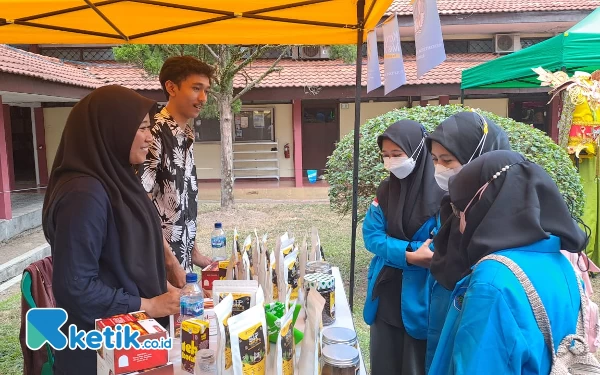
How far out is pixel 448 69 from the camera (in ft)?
40.1

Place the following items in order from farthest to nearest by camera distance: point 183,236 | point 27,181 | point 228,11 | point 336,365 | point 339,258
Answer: point 27,181 → point 339,258 → point 228,11 → point 183,236 → point 336,365

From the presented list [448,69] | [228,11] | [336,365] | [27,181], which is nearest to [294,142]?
[448,69]

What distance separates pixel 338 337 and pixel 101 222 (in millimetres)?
863

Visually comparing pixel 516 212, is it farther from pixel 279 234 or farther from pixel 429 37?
pixel 279 234

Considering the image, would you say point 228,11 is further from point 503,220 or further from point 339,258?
point 339,258

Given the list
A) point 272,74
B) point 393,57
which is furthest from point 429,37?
point 272,74

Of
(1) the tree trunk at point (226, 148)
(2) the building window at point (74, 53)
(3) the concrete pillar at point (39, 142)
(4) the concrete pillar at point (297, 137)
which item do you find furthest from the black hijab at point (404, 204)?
(2) the building window at point (74, 53)

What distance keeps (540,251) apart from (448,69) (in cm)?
1200

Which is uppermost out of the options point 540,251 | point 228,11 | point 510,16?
point 510,16

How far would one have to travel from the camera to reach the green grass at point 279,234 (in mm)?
3932

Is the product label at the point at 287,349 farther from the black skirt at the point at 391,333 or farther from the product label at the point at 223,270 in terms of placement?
the black skirt at the point at 391,333

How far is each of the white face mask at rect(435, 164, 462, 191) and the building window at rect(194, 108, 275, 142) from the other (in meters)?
11.5

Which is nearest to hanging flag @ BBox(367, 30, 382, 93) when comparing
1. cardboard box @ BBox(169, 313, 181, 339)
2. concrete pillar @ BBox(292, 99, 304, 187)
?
cardboard box @ BBox(169, 313, 181, 339)

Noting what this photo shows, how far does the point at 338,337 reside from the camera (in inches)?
59.1
